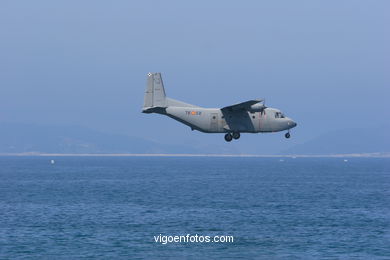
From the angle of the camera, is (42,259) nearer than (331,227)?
Yes

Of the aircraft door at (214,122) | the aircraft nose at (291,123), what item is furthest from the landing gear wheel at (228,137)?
the aircraft nose at (291,123)

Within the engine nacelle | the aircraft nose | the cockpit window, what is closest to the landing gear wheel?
the engine nacelle

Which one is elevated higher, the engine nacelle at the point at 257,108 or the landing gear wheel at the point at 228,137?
the engine nacelle at the point at 257,108

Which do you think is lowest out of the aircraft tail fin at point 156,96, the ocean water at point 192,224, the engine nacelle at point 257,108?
the ocean water at point 192,224

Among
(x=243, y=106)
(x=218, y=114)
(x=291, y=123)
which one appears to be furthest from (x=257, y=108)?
(x=291, y=123)

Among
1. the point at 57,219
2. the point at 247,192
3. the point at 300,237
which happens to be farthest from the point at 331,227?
the point at 247,192

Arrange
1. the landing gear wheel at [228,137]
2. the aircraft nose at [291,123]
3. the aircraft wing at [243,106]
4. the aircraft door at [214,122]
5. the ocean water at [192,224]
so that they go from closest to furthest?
the landing gear wheel at [228,137]
the aircraft wing at [243,106]
the aircraft door at [214,122]
the aircraft nose at [291,123]
the ocean water at [192,224]

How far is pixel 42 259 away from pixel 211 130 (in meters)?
24.5

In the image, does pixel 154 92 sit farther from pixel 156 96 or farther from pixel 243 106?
pixel 243 106

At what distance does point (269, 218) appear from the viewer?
387 feet

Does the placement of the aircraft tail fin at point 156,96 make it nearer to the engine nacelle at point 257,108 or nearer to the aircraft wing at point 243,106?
the aircraft wing at point 243,106

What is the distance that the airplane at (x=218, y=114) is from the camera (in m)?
78.9

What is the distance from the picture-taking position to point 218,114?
80.0 m

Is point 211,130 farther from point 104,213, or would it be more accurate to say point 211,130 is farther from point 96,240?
point 104,213
